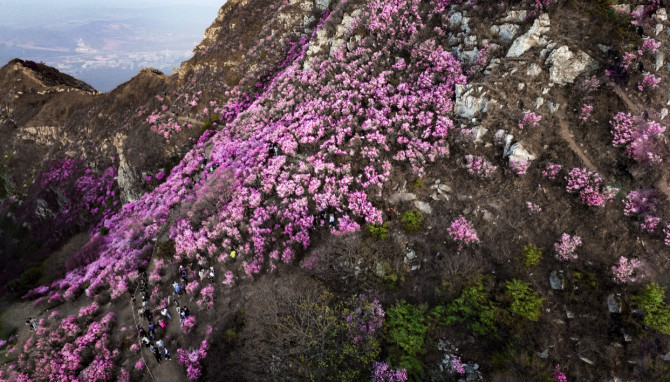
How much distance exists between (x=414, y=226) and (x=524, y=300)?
249 inches

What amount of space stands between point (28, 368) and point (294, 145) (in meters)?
26.4

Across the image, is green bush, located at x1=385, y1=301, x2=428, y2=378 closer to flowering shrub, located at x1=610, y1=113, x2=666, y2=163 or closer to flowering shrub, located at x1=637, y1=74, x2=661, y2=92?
flowering shrub, located at x1=610, y1=113, x2=666, y2=163

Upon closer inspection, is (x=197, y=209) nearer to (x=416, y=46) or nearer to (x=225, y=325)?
(x=225, y=325)

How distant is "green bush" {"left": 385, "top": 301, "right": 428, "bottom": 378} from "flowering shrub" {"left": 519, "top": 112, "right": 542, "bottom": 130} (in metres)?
11.8

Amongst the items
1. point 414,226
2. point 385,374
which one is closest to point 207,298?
point 385,374

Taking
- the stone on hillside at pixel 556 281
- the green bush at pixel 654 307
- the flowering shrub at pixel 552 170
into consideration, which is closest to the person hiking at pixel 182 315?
the stone on hillside at pixel 556 281

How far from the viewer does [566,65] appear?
57.8ft

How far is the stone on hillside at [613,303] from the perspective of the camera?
13258 mm

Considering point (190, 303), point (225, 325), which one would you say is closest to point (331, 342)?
point (225, 325)

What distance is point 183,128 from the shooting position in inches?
1673

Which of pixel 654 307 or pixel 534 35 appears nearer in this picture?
pixel 654 307

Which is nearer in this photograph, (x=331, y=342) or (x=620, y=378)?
(x=620, y=378)

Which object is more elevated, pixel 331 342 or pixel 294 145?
pixel 294 145

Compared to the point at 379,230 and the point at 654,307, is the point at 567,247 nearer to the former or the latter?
the point at 654,307
